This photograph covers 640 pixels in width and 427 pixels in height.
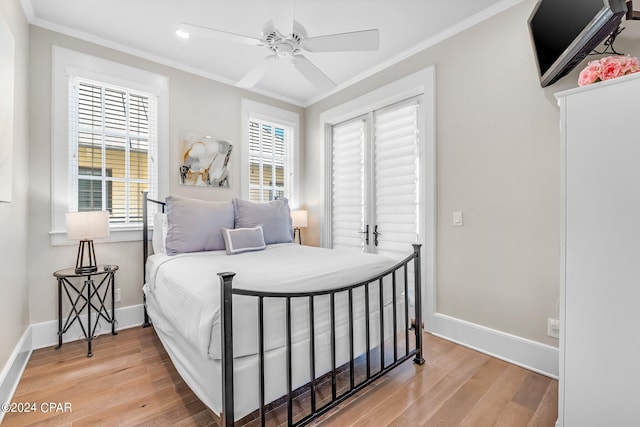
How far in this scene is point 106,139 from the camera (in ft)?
9.11

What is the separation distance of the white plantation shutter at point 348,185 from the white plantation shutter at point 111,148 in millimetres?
2073

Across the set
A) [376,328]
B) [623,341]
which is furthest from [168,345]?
[623,341]

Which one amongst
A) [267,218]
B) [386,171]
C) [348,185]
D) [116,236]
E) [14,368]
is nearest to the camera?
[14,368]

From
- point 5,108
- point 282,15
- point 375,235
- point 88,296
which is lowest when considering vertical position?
point 88,296

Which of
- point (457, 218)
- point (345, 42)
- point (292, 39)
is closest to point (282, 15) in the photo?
point (292, 39)

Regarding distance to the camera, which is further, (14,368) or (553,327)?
(553,327)

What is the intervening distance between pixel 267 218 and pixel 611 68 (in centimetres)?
260

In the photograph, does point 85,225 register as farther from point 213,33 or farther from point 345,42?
point 345,42

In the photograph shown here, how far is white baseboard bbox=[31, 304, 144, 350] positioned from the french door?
89.8 inches

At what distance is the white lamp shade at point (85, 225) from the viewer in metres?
2.26

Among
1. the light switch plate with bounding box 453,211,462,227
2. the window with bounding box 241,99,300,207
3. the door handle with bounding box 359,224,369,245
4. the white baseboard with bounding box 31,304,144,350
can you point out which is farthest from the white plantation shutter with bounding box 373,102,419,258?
the white baseboard with bounding box 31,304,144,350

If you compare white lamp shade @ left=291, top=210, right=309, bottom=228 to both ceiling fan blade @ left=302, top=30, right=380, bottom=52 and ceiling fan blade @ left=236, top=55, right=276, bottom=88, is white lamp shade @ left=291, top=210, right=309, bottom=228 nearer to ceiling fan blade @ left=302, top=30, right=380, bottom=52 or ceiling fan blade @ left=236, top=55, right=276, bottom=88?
ceiling fan blade @ left=236, top=55, right=276, bottom=88

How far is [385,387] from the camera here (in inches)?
72.4

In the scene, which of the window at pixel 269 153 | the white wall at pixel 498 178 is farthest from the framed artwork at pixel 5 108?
the white wall at pixel 498 178
